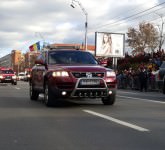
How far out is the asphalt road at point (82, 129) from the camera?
7.11 meters

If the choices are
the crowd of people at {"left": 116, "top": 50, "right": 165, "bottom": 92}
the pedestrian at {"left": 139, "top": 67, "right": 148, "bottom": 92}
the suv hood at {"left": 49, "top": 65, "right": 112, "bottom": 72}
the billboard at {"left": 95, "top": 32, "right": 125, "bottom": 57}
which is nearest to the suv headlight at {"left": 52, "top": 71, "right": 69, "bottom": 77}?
the suv hood at {"left": 49, "top": 65, "right": 112, "bottom": 72}

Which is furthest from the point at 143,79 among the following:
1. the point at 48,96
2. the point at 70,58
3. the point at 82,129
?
the point at 82,129

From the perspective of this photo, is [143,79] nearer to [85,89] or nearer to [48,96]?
[48,96]

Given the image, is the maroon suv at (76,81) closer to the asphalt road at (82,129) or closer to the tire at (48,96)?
the tire at (48,96)

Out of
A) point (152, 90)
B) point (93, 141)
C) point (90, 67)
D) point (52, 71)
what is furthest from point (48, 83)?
point (152, 90)

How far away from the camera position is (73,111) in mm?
12023

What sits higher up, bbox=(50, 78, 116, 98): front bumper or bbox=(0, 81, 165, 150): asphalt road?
bbox=(50, 78, 116, 98): front bumper

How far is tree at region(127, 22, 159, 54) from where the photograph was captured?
77.2 metres

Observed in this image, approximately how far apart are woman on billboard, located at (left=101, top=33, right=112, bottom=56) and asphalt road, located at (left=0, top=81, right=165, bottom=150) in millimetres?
43756

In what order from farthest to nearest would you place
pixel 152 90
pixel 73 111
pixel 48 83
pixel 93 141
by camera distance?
pixel 152 90 → pixel 48 83 → pixel 73 111 → pixel 93 141

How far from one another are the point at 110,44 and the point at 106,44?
1.63 feet

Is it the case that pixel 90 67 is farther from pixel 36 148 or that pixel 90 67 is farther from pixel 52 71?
pixel 36 148

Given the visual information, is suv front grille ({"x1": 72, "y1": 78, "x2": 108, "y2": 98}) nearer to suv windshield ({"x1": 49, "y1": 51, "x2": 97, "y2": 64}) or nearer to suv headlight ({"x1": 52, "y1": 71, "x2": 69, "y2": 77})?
suv headlight ({"x1": 52, "y1": 71, "x2": 69, "y2": 77})

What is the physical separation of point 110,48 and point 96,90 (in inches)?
1722
